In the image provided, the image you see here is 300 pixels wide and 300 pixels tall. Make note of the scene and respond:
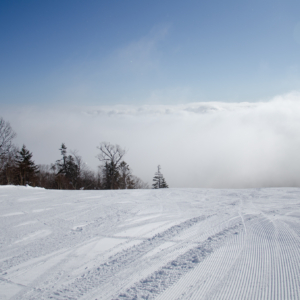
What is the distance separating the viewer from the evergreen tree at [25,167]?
99.9ft

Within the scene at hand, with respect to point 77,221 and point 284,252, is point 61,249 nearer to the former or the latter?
point 77,221

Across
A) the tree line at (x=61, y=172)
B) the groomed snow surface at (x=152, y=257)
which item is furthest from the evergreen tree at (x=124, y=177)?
A: the groomed snow surface at (x=152, y=257)

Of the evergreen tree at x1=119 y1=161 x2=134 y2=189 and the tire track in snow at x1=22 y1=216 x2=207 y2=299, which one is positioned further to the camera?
the evergreen tree at x1=119 y1=161 x2=134 y2=189

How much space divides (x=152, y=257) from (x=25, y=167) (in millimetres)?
33619

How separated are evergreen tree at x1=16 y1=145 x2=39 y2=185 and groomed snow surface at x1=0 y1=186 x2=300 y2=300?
29366mm

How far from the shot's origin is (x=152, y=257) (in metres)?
3.02

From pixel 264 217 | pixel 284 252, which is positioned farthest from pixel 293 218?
pixel 284 252

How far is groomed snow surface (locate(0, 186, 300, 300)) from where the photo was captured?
2.24 meters

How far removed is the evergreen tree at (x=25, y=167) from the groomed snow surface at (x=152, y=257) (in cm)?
2937

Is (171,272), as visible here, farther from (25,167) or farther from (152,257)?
(25,167)

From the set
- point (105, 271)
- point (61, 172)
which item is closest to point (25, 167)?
point (61, 172)

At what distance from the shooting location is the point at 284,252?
9.78 feet

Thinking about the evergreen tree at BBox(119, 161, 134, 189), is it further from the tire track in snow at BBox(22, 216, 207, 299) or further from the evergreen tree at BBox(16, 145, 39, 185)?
the tire track in snow at BBox(22, 216, 207, 299)

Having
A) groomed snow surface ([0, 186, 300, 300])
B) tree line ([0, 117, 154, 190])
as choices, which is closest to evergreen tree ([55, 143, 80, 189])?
A: tree line ([0, 117, 154, 190])
